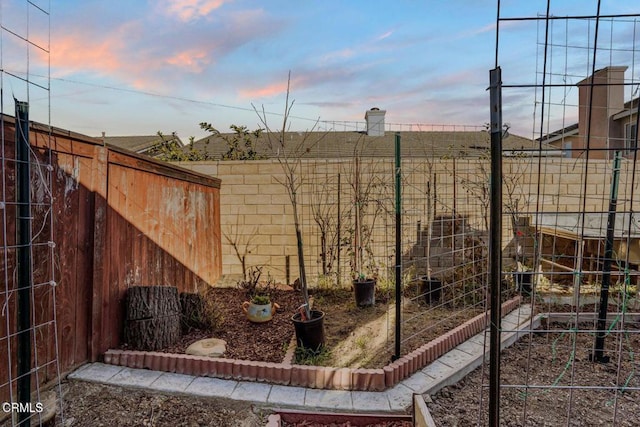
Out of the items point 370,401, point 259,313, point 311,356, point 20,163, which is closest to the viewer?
point 20,163

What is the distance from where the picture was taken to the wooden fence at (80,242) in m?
2.15

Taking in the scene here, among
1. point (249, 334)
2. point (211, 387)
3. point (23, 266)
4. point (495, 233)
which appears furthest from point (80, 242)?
point (495, 233)

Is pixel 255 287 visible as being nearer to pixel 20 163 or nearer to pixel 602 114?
pixel 20 163

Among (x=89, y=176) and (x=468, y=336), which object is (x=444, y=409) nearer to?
(x=468, y=336)

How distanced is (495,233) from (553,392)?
191 cm

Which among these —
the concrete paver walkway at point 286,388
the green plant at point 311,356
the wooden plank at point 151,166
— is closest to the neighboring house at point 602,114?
the concrete paver walkway at point 286,388

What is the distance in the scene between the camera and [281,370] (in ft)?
8.89

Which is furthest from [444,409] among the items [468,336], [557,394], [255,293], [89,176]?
[89,176]

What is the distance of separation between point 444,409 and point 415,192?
3.55m

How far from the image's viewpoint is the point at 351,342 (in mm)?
3314

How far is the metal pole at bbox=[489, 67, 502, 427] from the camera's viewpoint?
145cm

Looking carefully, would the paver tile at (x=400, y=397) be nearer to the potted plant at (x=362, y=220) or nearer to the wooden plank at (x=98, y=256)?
the wooden plank at (x=98, y=256)

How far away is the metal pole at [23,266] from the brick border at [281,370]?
1.03 meters

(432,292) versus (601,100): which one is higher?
(601,100)
